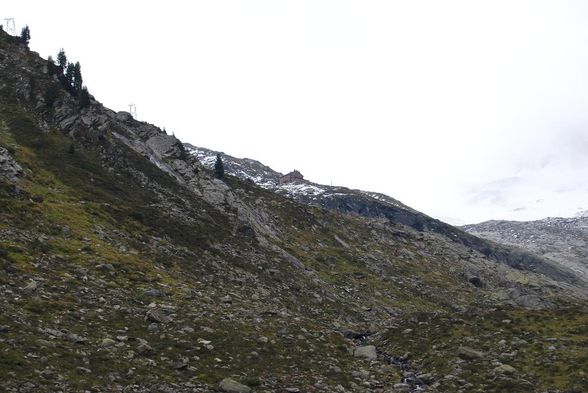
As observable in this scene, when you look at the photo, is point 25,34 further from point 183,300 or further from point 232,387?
point 232,387

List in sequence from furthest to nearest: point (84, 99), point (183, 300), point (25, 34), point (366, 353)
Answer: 1. point (25, 34)
2. point (84, 99)
3. point (183, 300)
4. point (366, 353)

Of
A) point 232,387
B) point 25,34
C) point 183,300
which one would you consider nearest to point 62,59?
point 25,34

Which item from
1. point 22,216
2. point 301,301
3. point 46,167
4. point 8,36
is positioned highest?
point 8,36

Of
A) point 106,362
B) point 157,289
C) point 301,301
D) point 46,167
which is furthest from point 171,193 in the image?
point 106,362

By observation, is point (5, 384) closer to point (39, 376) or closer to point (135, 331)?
point (39, 376)

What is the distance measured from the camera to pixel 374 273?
8725 cm

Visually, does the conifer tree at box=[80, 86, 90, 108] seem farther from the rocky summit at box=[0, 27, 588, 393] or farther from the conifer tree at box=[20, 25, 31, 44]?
the conifer tree at box=[20, 25, 31, 44]

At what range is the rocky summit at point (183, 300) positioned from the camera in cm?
2467

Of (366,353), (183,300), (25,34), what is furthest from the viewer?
(25,34)

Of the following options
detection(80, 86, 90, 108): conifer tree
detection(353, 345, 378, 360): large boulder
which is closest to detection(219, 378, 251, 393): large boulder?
detection(353, 345, 378, 360): large boulder

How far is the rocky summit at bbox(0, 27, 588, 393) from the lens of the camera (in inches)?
971

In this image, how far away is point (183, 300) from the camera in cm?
3712

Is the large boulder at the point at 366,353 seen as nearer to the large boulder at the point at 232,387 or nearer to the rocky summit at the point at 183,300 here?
the rocky summit at the point at 183,300

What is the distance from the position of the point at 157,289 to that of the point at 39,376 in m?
18.0
